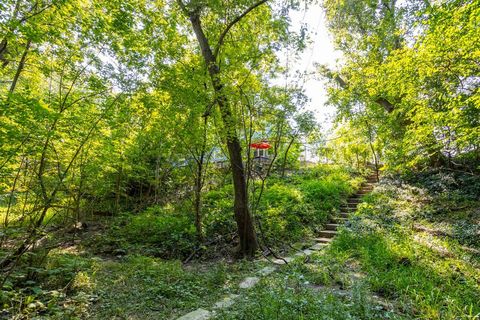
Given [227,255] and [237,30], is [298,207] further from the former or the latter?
[237,30]

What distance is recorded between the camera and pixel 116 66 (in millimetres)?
4102

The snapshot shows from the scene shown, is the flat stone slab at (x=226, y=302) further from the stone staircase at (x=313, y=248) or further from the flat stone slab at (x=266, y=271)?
the flat stone slab at (x=266, y=271)

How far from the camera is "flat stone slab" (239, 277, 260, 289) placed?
3598 mm

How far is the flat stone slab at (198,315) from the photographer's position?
106 inches

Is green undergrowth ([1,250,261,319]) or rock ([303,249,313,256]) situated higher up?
green undergrowth ([1,250,261,319])

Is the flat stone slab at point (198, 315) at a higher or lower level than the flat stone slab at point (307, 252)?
higher

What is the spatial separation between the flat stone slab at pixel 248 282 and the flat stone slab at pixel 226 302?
1.06ft

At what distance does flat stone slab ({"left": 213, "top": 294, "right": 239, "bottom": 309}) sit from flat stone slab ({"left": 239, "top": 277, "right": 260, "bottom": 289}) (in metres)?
0.32

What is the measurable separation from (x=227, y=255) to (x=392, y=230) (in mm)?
3788

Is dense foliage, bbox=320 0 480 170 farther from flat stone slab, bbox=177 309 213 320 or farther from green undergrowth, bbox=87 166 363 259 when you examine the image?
flat stone slab, bbox=177 309 213 320

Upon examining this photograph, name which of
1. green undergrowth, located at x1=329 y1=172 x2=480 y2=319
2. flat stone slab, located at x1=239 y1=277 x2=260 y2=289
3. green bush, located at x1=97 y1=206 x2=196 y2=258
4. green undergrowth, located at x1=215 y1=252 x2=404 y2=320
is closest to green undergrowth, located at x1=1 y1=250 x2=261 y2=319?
flat stone slab, located at x1=239 y1=277 x2=260 y2=289

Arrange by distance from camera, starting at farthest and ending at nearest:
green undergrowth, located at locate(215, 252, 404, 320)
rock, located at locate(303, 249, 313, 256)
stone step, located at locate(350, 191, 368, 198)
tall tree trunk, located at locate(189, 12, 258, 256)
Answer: stone step, located at locate(350, 191, 368, 198), rock, located at locate(303, 249, 313, 256), tall tree trunk, located at locate(189, 12, 258, 256), green undergrowth, located at locate(215, 252, 404, 320)

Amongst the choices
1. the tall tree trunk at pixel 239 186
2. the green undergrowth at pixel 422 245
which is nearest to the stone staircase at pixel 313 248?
the green undergrowth at pixel 422 245

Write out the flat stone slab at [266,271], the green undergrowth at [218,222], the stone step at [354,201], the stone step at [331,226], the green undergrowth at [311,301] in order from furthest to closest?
the stone step at [354,201] → the stone step at [331,226] → the green undergrowth at [218,222] → the flat stone slab at [266,271] → the green undergrowth at [311,301]
